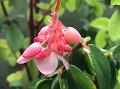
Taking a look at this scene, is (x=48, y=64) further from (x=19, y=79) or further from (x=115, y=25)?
(x=19, y=79)

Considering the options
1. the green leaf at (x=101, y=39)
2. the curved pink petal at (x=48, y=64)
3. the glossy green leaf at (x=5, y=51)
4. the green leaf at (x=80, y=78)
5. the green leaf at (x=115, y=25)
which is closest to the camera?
the curved pink petal at (x=48, y=64)

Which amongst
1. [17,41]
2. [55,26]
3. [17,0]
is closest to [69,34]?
[55,26]

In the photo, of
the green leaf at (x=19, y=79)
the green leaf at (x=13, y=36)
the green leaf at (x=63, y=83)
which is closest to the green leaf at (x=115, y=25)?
the green leaf at (x=63, y=83)

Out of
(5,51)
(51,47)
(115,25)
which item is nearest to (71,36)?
(51,47)

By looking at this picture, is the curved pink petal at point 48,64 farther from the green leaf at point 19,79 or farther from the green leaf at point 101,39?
the green leaf at point 19,79

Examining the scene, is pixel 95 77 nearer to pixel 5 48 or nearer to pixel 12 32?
pixel 12 32

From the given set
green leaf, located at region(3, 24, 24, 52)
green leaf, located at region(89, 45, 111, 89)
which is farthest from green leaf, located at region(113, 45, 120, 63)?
green leaf, located at region(3, 24, 24, 52)

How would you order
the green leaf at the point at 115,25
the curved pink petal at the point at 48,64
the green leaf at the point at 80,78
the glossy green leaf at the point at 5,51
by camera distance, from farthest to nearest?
the glossy green leaf at the point at 5,51 < the green leaf at the point at 115,25 < the green leaf at the point at 80,78 < the curved pink petal at the point at 48,64

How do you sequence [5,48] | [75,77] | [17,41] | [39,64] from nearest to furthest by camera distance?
1. [39,64]
2. [75,77]
3. [17,41]
4. [5,48]
